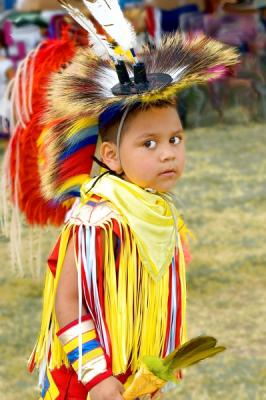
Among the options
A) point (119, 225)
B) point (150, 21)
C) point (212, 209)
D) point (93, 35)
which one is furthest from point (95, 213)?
point (150, 21)

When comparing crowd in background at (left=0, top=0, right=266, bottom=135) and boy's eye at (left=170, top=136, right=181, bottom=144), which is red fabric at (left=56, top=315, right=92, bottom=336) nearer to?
boy's eye at (left=170, top=136, right=181, bottom=144)

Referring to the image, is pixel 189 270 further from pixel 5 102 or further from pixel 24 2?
pixel 24 2

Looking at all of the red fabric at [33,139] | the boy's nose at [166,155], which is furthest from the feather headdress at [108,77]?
the red fabric at [33,139]

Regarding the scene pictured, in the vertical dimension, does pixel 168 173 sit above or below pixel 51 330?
above

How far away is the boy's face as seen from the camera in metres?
→ 1.98

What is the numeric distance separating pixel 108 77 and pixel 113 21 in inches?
4.9

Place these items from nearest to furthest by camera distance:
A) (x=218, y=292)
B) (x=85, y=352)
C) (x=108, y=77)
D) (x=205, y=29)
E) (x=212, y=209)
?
(x=85, y=352) < (x=108, y=77) < (x=218, y=292) < (x=212, y=209) < (x=205, y=29)

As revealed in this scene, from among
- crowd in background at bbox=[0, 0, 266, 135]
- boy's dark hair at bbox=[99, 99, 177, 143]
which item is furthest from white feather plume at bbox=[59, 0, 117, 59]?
crowd in background at bbox=[0, 0, 266, 135]

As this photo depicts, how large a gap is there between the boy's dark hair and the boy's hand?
0.51 metres

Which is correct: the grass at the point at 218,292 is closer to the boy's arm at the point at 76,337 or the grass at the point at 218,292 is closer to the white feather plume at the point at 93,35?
the boy's arm at the point at 76,337

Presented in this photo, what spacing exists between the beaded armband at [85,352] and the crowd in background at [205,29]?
670cm

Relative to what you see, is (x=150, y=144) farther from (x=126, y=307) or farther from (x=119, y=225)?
(x=126, y=307)

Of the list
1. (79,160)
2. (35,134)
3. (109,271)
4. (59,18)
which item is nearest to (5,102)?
(35,134)

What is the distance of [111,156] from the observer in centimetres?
205
